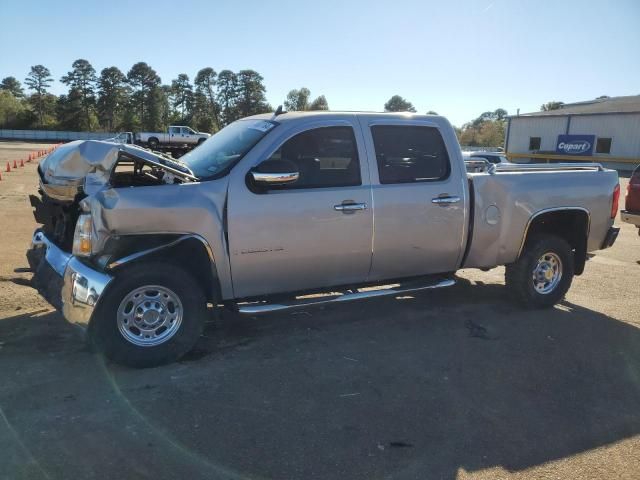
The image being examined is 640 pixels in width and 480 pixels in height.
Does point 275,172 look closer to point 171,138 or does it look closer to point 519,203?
point 519,203

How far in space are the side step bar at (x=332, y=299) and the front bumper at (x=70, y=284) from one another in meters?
1.12

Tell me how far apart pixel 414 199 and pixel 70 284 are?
3.00 metres

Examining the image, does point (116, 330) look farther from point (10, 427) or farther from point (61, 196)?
point (61, 196)

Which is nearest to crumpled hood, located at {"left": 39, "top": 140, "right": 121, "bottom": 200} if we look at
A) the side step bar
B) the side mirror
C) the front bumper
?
the front bumper

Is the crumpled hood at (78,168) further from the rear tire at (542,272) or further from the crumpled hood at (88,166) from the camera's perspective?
the rear tire at (542,272)

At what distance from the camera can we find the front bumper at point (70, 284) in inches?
151

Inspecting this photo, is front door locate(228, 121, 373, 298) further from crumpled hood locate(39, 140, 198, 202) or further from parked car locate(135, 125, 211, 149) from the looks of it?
parked car locate(135, 125, 211, 149)

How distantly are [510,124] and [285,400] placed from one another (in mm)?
55165

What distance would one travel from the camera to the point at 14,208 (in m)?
11.0

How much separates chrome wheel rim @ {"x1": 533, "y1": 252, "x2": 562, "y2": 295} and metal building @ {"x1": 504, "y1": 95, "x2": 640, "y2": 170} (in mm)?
38921

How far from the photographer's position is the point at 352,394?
151 inches

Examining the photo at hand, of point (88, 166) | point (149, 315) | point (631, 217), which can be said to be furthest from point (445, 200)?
point (631, 217)

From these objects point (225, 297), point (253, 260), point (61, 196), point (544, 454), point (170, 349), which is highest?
point (61, 196)

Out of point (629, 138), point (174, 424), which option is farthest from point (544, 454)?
point (629, 138)
